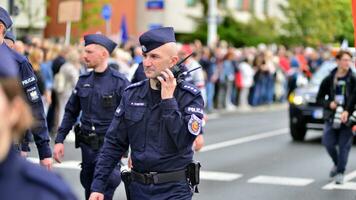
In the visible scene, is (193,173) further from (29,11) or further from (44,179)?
(29,11)

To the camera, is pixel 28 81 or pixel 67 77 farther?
pixel 67 77

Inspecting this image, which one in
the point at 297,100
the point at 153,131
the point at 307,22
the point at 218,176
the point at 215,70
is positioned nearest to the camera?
the point at 153,131

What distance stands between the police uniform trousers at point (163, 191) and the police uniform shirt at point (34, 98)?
5.26 feet

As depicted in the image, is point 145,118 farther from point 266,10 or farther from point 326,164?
point 266,10

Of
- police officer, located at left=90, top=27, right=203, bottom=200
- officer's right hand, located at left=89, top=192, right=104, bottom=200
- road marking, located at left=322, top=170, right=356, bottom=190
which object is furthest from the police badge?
road marking, located at left=322, top=170, right=356, bottom=190

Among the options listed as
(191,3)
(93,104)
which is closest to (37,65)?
(93,104)

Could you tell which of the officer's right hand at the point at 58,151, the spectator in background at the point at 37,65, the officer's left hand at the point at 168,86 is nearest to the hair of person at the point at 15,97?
the officer's left hand at the point at 168,86

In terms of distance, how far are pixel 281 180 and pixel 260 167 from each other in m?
1.48

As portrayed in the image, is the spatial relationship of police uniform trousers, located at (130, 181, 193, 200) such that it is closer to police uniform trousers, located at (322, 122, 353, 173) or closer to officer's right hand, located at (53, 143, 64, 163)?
officer's right hand, located at (53, 143, 64, 163)

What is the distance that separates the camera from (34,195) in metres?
2.71

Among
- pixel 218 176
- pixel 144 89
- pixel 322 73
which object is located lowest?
pixel 218 176

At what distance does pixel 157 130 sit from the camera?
5.45 metres

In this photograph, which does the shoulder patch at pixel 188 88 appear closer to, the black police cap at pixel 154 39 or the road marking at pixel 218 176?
the black police cap at pixel 154 39

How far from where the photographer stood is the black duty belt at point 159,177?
5.45 m
